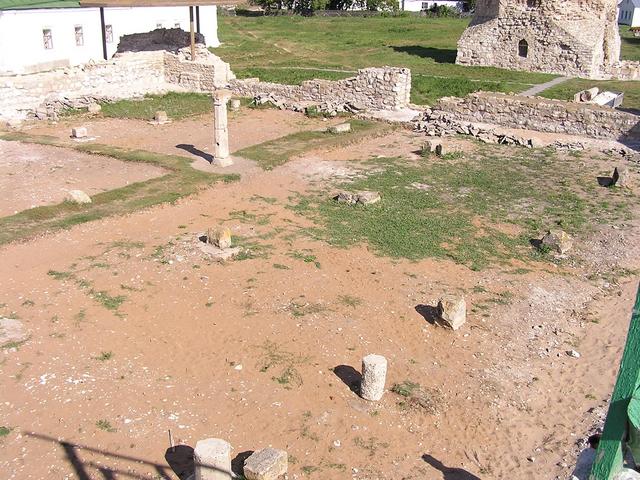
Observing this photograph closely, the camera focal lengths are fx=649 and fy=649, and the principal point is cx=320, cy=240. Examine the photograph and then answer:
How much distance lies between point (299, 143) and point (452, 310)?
41.7 feet

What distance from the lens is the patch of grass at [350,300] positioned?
39.1 feet

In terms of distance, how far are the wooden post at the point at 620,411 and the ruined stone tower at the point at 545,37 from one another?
35.2 m

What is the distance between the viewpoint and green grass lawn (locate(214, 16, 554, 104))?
33.2 meters

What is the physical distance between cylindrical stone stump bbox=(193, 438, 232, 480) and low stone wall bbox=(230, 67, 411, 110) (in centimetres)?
2161

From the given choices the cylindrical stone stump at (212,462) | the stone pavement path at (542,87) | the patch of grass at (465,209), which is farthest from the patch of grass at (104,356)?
the stone pavement path at (542,87)

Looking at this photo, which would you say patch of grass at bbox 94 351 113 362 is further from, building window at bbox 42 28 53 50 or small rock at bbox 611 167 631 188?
building window at bbox 42 28 53 50

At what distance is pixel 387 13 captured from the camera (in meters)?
72.0

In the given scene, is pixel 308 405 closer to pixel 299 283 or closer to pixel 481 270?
pixel 299 283

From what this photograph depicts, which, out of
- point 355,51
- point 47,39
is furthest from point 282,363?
point 355,51

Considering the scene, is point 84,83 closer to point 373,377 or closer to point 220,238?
point 220,238

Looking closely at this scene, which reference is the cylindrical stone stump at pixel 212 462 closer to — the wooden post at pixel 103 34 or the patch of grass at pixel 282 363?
the patch of grass at pixel 282 363

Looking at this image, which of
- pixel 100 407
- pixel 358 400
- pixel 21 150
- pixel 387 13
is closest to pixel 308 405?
pixel 358 400

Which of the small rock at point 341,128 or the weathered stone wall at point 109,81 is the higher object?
the weathered stone wall at point 109,81

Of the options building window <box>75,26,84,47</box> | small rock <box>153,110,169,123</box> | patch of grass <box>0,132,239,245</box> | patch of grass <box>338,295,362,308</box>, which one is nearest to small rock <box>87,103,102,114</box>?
small rock <box>153,110,169,123</box>
